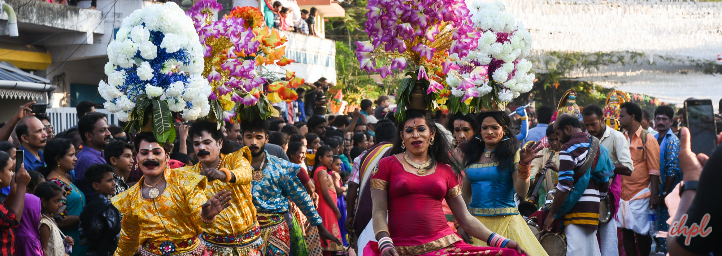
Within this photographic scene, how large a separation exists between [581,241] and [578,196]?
1.61 feet

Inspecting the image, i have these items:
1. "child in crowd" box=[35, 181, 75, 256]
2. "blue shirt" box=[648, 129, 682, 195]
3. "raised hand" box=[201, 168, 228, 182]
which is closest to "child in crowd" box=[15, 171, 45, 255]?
"child in crowd" box=[35, 181, 75, 256]

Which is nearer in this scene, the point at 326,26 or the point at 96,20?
the point at 96,20

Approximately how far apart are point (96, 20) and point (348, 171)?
811 cm

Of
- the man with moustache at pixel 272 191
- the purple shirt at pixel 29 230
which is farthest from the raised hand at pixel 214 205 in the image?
the purple shirt at pixel 29 230

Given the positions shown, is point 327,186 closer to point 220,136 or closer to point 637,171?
point 220,136

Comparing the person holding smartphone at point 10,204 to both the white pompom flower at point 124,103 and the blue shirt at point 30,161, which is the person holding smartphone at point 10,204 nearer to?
the white pompom flower at point 124,103

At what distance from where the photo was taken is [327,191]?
8367 mm

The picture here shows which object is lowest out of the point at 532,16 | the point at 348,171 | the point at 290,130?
the point at 348,171

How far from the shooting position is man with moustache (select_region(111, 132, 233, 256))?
533 centimetres

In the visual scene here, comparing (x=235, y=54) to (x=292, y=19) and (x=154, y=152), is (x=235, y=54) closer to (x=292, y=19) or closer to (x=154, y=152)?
(x=154, y=152)

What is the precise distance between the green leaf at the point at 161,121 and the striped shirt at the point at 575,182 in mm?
4139

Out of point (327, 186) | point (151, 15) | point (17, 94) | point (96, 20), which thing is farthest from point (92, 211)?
point (96, 20)

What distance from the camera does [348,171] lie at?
10797 millimetres

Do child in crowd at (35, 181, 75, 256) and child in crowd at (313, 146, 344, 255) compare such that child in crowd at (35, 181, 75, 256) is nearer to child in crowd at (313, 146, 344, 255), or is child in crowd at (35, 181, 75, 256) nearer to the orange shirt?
child in crowd at (313, 146, 344, 255)
